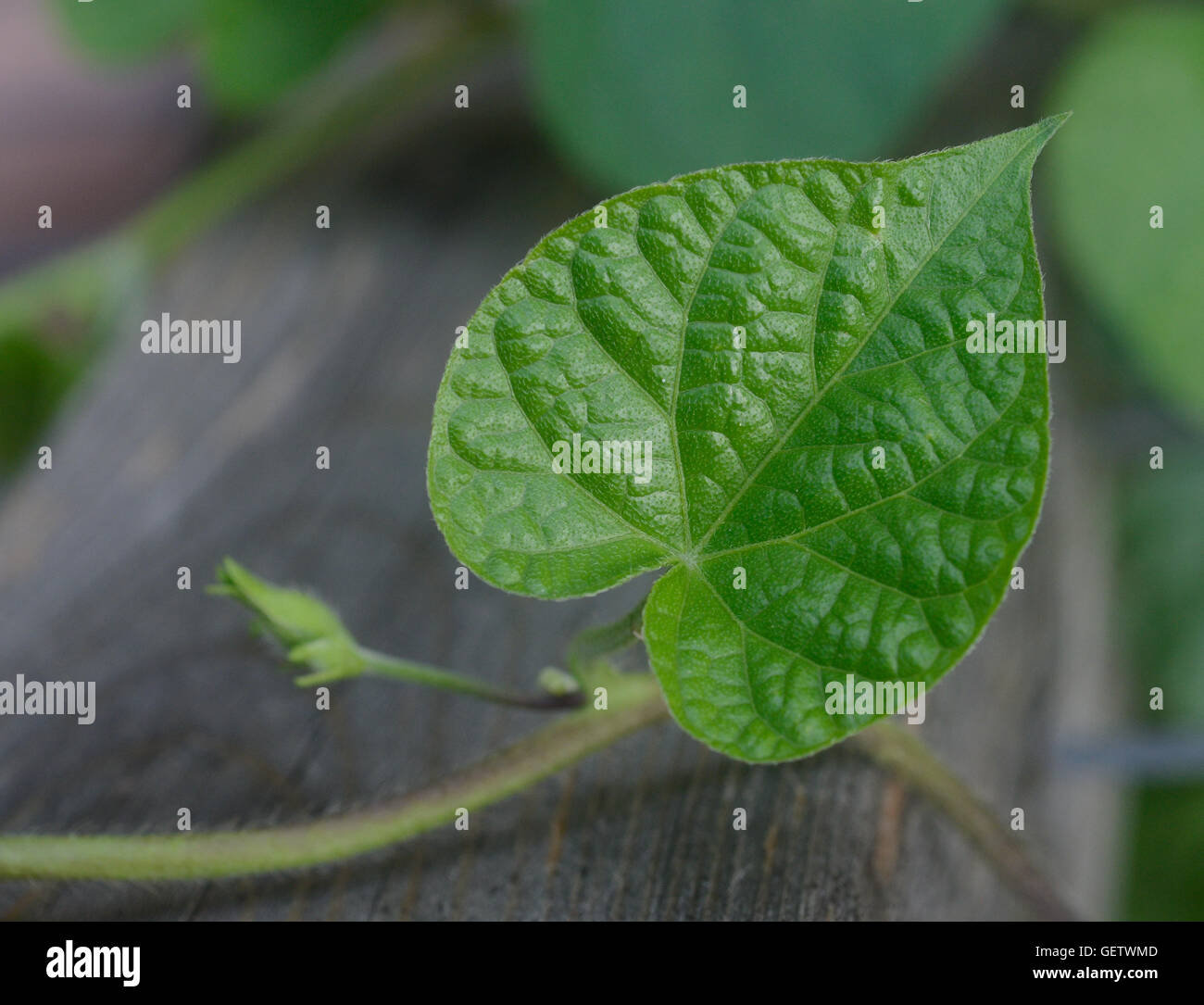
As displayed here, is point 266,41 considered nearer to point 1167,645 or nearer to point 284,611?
point 284,611

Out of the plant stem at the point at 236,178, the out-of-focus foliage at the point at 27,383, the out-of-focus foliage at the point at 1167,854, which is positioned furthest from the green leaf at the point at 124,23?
the out-of-focus foliage at the point at 1167,854

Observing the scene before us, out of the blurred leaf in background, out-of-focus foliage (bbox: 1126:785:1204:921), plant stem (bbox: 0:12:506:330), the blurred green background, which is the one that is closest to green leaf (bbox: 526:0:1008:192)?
the blurred green background

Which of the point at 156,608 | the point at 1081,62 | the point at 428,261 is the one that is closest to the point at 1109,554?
the point at 1081,62

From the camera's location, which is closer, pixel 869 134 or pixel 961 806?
pixel 961 806

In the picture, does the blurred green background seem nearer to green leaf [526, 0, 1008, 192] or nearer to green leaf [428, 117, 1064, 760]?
green leaf [526, 0, 1008, 192]

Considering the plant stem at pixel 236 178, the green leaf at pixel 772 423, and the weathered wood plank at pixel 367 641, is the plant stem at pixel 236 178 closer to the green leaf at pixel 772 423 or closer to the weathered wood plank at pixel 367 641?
the weathered wood plank at pixel 367 641

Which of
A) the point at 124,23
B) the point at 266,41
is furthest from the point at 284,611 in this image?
the point at 124,23
